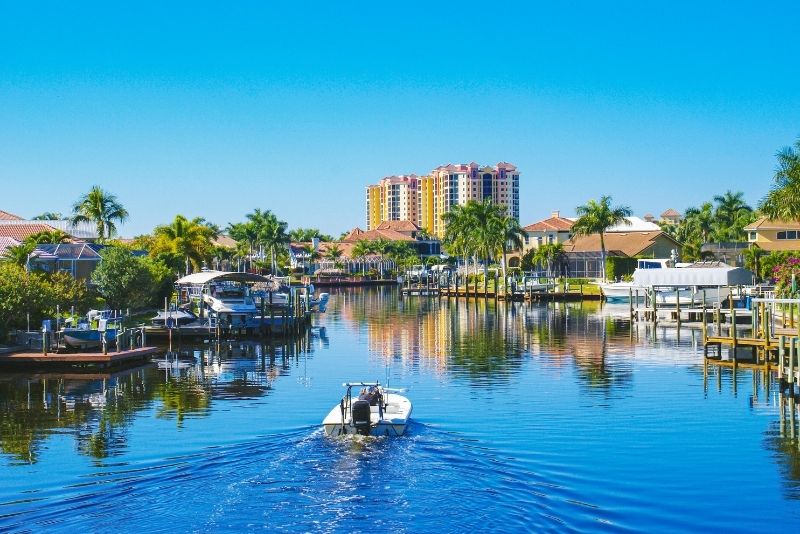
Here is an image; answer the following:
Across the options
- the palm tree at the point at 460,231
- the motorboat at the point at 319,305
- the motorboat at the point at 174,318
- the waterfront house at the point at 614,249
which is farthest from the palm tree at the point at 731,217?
the motorboat at the point at 174,318

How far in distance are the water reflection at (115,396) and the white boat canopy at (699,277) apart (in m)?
36.5

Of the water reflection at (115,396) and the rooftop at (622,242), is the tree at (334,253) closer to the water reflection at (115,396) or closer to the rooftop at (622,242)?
the rooftop at (622,242)

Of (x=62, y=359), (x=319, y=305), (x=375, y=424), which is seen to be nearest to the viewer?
(x=375, y=424)

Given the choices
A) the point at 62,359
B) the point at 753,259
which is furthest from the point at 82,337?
the point at 753,259

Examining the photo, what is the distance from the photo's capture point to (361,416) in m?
26.1

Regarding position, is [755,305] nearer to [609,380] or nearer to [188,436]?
[609,380]

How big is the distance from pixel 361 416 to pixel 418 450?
1903 millimetres

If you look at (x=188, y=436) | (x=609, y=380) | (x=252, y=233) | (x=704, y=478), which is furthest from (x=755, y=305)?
(x=252, y=233)

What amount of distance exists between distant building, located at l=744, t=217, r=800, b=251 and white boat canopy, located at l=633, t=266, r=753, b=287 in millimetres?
32560

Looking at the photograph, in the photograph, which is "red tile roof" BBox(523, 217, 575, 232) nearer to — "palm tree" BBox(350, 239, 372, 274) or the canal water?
"palm tree" BBox(350, 239, 372, 274)

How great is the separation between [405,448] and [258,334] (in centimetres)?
3913

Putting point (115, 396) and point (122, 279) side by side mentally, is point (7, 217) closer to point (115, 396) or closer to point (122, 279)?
point (122, 279)

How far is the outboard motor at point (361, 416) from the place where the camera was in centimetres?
2602

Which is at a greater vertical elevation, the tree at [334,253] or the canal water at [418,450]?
the tree at [334,253]
